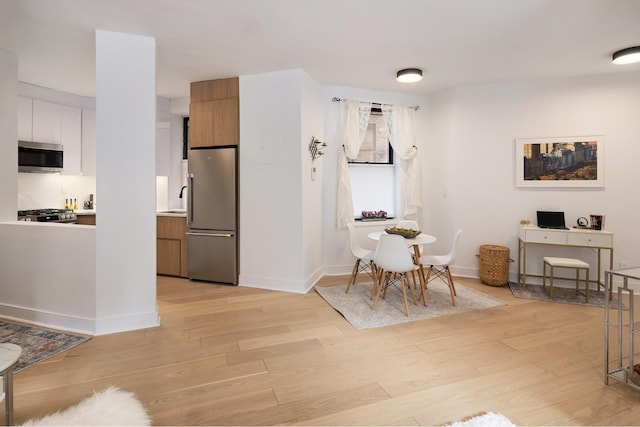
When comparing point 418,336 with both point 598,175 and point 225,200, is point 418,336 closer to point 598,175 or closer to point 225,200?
point 225,200

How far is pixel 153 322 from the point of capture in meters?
3.03

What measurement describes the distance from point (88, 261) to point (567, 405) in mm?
3694

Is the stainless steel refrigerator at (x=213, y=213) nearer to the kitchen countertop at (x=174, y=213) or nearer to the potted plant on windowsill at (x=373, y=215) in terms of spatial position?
the kitchen countertop at (x=174, y=213)

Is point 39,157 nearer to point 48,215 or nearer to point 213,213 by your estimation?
point 48,215

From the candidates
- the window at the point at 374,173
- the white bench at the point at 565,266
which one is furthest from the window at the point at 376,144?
the white bench at the point at 565,266

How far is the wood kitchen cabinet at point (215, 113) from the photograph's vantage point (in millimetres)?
4209

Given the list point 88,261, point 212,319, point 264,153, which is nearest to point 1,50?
point 88,261

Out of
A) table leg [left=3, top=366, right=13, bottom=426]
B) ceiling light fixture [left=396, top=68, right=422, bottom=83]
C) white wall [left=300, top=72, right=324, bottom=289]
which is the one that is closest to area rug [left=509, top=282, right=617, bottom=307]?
white wall [left=300, top=72, right=324, bottom=289]

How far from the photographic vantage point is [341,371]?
2287mm

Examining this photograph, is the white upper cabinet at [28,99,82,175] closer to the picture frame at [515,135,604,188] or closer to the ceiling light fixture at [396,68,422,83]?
the ceiling light fixture at [396,68,422,83]

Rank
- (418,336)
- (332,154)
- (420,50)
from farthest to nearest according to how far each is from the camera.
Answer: (332,154), (420,50), (418,336)

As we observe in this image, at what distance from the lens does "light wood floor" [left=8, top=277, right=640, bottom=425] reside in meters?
1.87

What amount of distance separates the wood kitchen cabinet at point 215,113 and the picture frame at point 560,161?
385 cm

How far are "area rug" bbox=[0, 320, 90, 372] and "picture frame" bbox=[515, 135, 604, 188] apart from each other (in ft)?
17.5
